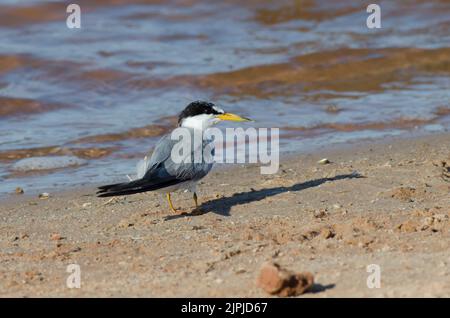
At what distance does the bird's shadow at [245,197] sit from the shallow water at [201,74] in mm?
1569

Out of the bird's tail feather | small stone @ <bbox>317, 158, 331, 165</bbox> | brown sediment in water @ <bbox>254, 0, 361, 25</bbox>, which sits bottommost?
small stone @ <bbox>317, 158, 331, 165</bbox>

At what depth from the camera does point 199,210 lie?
19.4 ft

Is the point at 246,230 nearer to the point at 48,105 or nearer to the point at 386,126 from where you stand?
the point at 386,126

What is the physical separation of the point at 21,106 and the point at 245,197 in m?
4.97

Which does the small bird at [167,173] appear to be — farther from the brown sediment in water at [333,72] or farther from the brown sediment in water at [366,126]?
the brown sediment in water at [333,72]

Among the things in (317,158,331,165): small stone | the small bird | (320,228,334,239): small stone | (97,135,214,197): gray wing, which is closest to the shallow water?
(317,158,331,165): small stone

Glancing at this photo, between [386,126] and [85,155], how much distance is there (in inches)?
125

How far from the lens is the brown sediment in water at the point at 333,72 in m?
11.2

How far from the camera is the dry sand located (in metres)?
4.16

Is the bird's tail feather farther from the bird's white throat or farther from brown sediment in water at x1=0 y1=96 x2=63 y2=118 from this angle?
brown sediment in water at x1=0 y1=96 x2=63 y2=118

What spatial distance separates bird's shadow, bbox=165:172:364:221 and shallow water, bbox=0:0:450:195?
1569 millimetres

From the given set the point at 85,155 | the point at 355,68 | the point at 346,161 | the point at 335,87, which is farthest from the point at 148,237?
the point at 355,68

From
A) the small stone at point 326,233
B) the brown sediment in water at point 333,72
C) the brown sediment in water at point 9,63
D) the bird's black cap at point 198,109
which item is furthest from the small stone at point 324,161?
the brown sediment in water at point 9,63

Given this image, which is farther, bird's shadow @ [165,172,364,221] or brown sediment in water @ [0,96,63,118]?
brown sediment in water @ [0,96,63,118]
